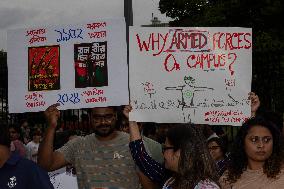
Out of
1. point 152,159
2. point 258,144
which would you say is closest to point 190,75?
point 152,159

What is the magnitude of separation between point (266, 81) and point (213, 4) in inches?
770

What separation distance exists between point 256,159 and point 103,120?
1204 millimetres

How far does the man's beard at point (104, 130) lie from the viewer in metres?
4.15

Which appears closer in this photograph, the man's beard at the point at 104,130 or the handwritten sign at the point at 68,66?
the man's beard at the point at 104,130

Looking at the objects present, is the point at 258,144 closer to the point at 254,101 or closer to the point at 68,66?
the point at 254,101

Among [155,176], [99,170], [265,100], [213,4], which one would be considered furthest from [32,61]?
[213,4]

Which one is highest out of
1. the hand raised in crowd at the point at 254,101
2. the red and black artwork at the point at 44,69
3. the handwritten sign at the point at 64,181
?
the red and black artwork at the point at 44,69

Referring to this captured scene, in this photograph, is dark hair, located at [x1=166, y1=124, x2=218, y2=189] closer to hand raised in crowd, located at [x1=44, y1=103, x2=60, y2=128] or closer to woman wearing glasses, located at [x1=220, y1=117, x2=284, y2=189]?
woman wearing glasses, located at [x1=220, y1=117, x2=284, y2=189]

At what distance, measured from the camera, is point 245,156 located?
3.71 metres

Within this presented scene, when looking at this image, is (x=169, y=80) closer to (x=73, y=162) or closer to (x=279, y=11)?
(x=73, y=162)

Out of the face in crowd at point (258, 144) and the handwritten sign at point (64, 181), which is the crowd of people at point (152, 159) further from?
the handwritten sign at point (64, 181)

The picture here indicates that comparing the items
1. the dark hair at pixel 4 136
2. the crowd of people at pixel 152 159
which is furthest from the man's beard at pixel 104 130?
the dark hair at pixel 4 136

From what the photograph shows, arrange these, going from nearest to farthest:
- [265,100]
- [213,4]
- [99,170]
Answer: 1. [99,170]
2. [265,100]
3. [213,4]

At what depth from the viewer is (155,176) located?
382cm
